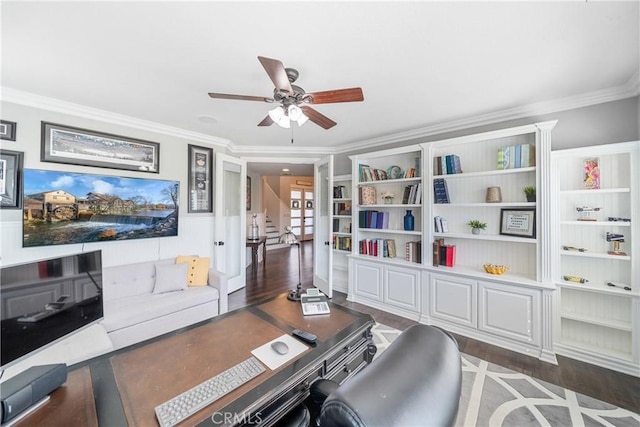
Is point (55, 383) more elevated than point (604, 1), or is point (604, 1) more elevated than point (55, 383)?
point (604, 1)

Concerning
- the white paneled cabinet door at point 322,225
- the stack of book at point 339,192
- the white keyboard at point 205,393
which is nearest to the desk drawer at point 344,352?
the white keyboard at point 205,393

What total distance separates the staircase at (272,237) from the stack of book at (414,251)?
5216 mm

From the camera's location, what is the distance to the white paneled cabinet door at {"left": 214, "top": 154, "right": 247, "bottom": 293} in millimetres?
3752

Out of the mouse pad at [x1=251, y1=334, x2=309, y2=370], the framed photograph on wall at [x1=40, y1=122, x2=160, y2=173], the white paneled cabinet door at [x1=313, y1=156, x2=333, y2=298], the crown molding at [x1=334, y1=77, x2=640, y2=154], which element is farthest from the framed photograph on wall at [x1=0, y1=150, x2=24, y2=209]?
the crown molding at [x1=334, y1=77, x2=640, y2=154]

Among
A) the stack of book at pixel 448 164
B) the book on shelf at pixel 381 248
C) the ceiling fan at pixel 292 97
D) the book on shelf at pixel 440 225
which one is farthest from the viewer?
the book on shelf at pixel 381 248

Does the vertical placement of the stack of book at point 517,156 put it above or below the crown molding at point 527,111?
below

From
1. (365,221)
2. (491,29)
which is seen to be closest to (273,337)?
(491,29)

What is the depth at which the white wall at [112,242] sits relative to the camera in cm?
235

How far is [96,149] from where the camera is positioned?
282 centimetres

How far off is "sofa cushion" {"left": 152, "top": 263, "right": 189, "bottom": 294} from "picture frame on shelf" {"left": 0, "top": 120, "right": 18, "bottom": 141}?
1.82 meters

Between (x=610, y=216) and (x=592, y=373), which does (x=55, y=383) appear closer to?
(x=592, y=373)

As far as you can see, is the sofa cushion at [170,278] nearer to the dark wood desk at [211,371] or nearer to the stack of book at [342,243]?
the dark wood desk at [211,371]

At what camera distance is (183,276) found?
2879mm

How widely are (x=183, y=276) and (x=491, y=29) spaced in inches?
141
